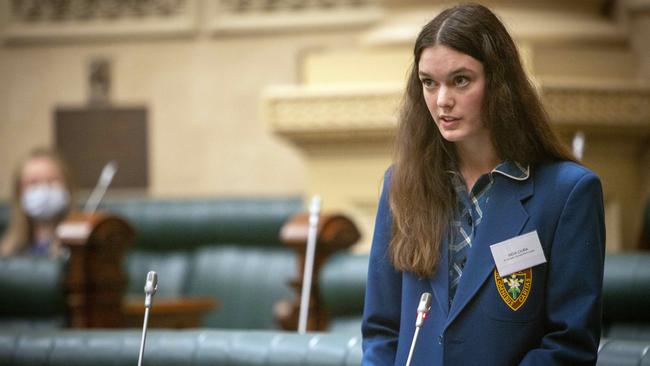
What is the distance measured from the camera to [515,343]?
90.9 inches

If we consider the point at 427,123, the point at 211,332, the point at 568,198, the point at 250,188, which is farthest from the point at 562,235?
the point at 250,188

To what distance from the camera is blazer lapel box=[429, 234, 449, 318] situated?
7.81ft

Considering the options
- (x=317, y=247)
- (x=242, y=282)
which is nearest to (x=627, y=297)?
(x=317, y=247)

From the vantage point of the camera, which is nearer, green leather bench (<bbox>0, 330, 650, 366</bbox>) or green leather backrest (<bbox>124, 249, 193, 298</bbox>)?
green leather bench (<bbox>0, 330, 650, 366</bbox>)

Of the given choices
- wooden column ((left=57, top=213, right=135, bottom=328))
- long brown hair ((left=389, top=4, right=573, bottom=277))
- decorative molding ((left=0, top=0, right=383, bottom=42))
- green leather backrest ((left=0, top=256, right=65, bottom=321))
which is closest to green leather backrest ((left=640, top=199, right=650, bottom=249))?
wooden column ((left=57, top=213, right=135, bottom=328))

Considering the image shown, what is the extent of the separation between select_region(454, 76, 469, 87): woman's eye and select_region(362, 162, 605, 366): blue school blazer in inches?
7.5

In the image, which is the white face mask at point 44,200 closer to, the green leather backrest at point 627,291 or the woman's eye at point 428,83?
the green leather backrest at point 627,291

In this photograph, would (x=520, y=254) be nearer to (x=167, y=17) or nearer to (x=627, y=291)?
(x=627, y=291)

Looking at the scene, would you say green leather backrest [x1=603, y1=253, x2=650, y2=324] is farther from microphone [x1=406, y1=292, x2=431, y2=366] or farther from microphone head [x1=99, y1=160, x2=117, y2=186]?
microphone head [x1=99, y1=160, x2=117, y2=186]

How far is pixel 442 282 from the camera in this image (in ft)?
7.87

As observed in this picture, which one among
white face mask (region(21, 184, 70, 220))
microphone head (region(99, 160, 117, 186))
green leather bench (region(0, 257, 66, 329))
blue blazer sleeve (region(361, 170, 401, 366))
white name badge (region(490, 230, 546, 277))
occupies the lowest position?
green leather bench (region(0, 257, 66, 329))

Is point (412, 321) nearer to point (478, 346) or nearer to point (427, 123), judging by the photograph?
point (478, 346)

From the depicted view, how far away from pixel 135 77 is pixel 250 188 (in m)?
1.08

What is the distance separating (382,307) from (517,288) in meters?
0.31
